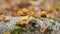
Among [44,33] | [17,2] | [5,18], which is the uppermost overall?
[17,2]

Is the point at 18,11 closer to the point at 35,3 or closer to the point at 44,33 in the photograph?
the point at 35,3

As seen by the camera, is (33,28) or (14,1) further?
(14,1)

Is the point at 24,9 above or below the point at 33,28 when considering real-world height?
above

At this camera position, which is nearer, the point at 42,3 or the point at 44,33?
the point at 44,33

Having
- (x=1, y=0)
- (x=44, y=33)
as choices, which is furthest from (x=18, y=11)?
(x=44, y=33)

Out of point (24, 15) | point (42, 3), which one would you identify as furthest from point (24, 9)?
point (42, 3)

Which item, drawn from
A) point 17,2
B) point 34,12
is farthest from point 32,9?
point 17,2

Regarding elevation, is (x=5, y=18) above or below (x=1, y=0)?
below

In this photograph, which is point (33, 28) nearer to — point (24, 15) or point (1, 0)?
point (24, 15)
